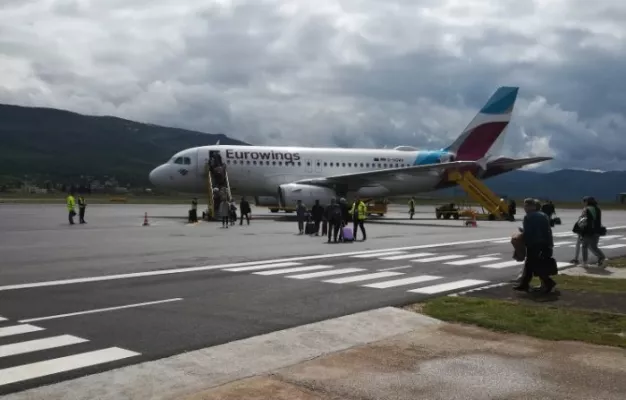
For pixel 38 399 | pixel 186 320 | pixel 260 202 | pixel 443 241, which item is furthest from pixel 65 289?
pixel 260 202

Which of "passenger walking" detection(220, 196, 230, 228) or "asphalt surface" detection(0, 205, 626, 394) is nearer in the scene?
"asphalt surface" detection(0, 205, 626, 394)

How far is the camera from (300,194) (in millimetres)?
38031

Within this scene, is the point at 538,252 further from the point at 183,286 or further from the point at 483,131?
the point at 483,131

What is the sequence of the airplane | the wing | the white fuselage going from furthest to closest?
the white fuselage
the airplane
the wing

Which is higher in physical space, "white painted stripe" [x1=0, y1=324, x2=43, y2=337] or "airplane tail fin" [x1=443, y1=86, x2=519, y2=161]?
"airplane tail fin" [x1=443, y1=86, x2=519, y2=161]

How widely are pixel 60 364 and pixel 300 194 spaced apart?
31.3 meters

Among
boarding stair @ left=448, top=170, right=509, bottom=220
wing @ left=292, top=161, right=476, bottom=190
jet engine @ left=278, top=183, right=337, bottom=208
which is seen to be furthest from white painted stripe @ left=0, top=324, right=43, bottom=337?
boarding stair @ left=448, top=170, right=509, bottom=220

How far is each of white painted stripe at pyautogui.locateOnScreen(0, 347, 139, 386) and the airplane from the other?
30532 millimetres

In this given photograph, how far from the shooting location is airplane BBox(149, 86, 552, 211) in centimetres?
3950

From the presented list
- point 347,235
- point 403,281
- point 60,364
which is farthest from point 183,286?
point 347,235

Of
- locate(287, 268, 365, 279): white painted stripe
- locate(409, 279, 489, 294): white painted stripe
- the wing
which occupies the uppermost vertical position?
the wing

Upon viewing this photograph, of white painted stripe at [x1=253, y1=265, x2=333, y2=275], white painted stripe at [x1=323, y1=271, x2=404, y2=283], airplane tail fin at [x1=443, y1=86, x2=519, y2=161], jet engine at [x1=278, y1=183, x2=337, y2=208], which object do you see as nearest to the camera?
white painted stripe at [x1=323, y1=271, x2=404, y2=283]

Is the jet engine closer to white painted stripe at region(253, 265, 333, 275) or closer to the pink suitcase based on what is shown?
the pink suitcase

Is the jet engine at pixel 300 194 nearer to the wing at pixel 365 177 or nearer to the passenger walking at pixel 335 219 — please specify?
the wing at pixel 365 177
